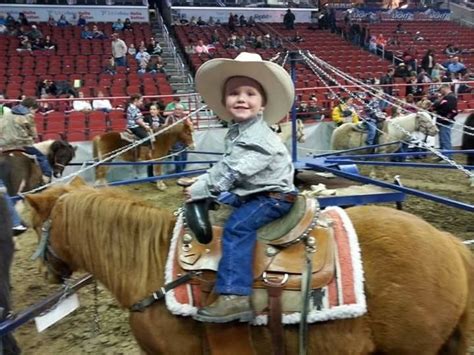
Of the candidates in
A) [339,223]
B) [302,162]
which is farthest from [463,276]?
[302,162]

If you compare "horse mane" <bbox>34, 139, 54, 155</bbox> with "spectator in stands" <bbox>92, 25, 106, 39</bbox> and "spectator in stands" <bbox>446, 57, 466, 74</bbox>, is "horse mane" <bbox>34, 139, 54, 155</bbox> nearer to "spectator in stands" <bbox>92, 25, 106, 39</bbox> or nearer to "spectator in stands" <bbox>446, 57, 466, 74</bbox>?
"spectator in stands" <bbox>92, 25, 106, 39</bbox>

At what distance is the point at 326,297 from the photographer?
2305 mm

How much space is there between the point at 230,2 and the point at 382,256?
74.1 ft

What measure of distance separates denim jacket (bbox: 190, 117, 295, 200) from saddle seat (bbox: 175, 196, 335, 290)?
0.56ft

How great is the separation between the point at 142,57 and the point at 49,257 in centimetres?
1417

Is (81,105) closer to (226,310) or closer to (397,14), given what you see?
(226,310)

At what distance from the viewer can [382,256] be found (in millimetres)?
2355

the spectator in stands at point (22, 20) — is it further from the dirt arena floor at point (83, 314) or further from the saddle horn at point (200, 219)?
the saddle horn at point (200, 219)

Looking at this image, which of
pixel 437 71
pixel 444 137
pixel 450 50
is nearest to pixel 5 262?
pixel 444 137

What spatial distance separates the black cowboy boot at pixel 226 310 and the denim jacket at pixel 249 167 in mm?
458

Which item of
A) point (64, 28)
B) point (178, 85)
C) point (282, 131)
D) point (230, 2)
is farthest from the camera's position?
point (230, 2)

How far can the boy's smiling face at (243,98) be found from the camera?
7.64 feet

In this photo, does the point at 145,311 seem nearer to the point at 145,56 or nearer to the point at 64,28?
the point at 145,56

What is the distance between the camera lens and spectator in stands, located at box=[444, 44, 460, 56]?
20688 mm
